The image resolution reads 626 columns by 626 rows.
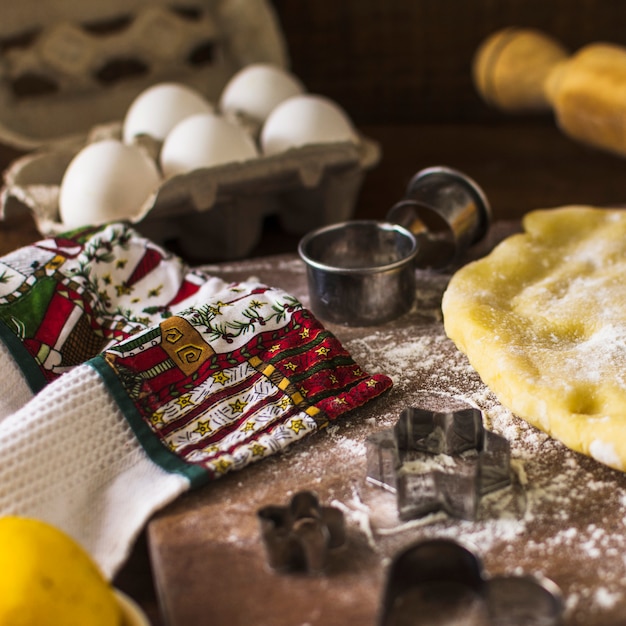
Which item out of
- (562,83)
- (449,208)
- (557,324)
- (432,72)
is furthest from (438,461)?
(432,72)

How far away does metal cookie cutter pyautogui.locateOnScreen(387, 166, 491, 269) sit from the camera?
1.28 metres

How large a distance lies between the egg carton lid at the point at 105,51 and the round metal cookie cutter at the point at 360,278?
69cm

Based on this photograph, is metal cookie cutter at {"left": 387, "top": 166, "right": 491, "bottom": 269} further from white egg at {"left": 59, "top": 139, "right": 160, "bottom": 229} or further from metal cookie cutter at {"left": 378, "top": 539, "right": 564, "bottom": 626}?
metal cookie cutter at {"left": 378, "top": 539, "right": 564, "bottom": 626}

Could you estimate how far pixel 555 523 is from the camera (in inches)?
31.3

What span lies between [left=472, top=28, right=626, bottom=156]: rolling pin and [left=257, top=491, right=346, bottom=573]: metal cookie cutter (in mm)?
1118

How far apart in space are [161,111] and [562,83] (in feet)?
2.66

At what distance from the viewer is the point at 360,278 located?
3.69 feet

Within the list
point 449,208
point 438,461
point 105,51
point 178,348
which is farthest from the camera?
point 105,51

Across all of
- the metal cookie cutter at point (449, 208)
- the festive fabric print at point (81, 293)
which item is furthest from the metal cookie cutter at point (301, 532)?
the metal cookie cutter at point (449, 208)

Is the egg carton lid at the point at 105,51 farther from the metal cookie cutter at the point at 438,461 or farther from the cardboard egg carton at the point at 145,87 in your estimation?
the metal cookie cutter at the point at 438,461

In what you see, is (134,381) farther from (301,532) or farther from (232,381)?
(301,532)

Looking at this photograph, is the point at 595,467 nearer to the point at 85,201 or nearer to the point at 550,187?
the point at 85,201

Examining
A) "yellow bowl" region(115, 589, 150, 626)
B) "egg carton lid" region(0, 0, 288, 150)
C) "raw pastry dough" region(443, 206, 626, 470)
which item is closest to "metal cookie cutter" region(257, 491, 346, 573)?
"yellow bowl" region(115, 589, 150, 626)

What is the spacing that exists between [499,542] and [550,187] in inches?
45.5
